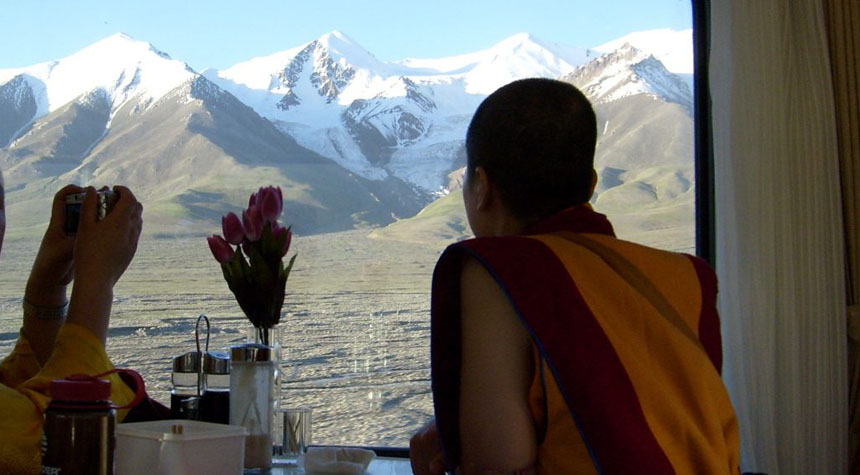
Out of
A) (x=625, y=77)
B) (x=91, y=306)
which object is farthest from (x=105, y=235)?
(x=625, y=77)

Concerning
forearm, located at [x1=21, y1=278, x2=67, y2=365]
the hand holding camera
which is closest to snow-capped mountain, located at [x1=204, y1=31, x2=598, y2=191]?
forearm, located at [x1=21, y1=278, x2=67, y2=365]

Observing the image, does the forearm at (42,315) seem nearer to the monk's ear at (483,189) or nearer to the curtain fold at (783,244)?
the monk's ear at (483,189)

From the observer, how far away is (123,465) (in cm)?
116

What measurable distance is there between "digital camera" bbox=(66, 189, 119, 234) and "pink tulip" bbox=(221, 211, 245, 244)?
279 millimetres

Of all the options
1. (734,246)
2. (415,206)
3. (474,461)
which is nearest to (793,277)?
(734,246)

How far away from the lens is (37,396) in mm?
1223

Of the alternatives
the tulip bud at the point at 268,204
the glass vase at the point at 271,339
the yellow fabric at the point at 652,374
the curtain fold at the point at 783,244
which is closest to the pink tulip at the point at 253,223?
the tulip bud at the point at 268,204

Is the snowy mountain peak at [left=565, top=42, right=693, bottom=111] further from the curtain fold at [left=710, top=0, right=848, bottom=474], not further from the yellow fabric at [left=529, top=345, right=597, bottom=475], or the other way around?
the yellow fabric at [left=529, top=345, right=597, bottom=475]

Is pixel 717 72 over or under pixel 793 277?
over

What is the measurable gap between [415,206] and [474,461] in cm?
195

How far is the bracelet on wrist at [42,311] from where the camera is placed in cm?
163

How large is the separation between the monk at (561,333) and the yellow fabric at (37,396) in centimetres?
46

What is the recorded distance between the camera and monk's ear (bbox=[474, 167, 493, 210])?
1.18m

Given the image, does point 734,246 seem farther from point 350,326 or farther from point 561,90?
point 561,90
